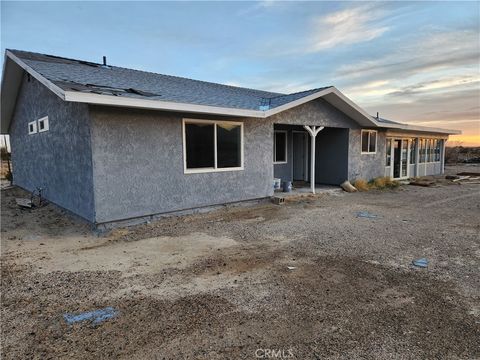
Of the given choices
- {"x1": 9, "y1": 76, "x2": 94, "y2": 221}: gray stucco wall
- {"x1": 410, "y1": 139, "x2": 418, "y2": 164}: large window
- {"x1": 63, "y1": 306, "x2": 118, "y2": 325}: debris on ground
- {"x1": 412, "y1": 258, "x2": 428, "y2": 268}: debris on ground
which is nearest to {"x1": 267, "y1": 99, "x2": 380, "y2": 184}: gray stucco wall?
{"x1": 410, "y1": 139, "x2": 418, "y2": 164}: large window

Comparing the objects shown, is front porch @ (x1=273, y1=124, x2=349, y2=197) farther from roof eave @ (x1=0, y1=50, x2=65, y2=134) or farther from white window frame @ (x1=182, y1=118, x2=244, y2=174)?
roof eave @ (x1=0, y1=50, x2=65, y2=134)

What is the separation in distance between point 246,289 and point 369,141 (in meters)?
11.7

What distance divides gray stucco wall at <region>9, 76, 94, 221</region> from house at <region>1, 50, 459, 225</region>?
3 centimetres

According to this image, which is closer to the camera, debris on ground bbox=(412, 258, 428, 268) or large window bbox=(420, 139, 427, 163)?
debris on ground bbox=(412, 258, 428, 268)

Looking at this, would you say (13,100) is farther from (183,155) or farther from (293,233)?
(293,233)

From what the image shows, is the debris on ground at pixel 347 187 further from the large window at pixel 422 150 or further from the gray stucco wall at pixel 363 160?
the large window at pixel 422 150

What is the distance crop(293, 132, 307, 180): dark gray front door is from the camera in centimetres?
1333

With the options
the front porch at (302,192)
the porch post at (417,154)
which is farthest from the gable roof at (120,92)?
the porch post at (417,154)

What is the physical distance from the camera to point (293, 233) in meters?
6.15

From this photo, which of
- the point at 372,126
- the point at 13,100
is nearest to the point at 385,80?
the point at 372,126

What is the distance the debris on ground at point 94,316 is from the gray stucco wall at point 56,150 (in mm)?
3613

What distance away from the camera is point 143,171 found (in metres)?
6.87

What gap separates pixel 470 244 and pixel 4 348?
21.8 feet

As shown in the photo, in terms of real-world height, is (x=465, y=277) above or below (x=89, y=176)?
below
